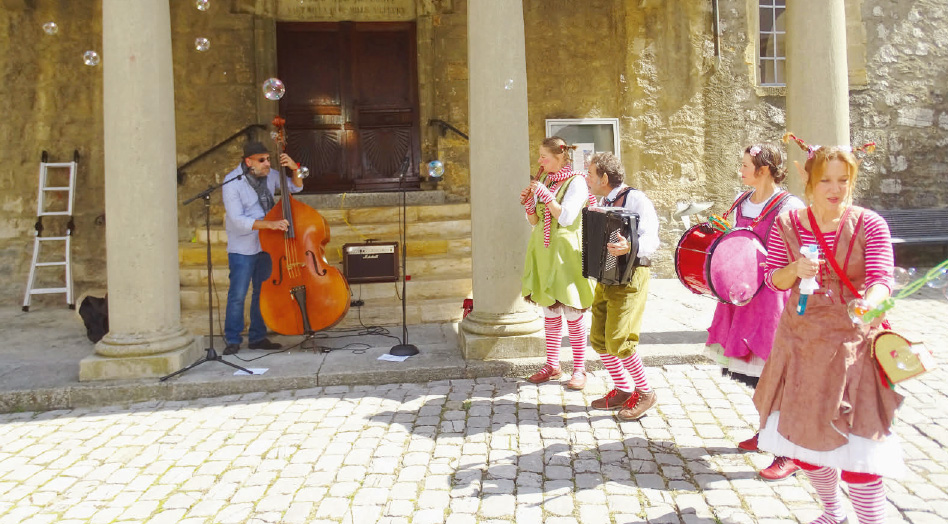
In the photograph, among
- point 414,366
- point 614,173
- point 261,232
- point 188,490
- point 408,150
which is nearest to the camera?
point 188,490

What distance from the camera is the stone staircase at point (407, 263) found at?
7.59 m

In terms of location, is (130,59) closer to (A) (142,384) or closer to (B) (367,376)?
(A) (142,384)

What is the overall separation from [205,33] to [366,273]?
5010mm

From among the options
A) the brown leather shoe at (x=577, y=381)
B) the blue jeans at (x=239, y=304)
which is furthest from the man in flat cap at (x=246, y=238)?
the brown leather shoe at (x=577, y=381)

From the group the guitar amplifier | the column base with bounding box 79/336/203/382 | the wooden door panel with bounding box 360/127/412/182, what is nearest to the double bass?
the column base with bounding box 79/336/203/382

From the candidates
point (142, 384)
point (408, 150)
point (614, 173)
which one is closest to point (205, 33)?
point (408, 150)

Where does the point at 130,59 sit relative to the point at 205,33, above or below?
below

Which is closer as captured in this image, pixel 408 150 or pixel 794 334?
pixel 794 334

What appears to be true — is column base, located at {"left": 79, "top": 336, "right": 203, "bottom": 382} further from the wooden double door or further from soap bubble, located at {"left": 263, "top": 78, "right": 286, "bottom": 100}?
the wooden double door

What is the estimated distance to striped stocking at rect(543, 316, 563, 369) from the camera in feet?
17.9

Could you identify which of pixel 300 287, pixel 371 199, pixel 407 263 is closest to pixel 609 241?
pixel 300 287

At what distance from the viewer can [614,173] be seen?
4.72 metres

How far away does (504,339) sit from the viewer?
232 inches

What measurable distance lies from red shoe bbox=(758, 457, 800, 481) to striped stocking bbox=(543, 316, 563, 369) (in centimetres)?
207
